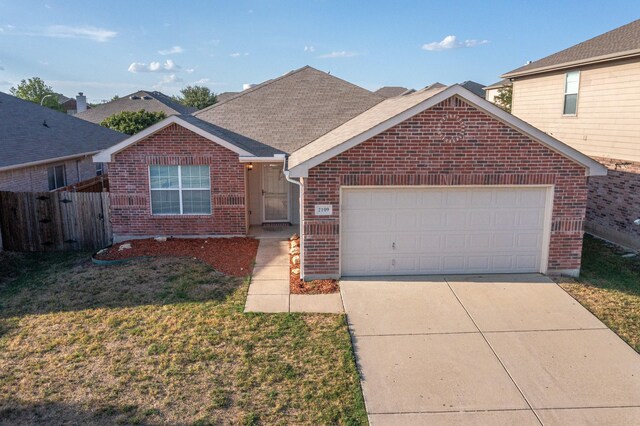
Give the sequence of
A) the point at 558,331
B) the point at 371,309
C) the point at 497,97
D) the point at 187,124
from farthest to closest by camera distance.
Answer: the point at 497,97
the point at 187,124
the point at 371,309
the point at 558,331

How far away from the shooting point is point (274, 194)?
16312 millimetres

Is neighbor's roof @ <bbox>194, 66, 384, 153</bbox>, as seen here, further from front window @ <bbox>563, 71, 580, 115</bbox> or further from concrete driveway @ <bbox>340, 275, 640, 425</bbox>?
concrete driveway @ <bbox>340, 275, 640, 425</bbox>

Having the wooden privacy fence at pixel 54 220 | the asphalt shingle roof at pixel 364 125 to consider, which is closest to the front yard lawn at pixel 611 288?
the asphalt shingle roof at pixel 364 125

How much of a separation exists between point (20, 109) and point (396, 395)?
768 inches

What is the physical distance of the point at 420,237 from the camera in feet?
35.7

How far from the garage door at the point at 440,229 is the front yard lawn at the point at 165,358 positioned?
2.60 meters

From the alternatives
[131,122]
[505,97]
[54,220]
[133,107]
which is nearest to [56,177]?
[54,220]

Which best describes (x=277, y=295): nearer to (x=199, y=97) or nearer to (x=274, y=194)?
(x=274, y=194)

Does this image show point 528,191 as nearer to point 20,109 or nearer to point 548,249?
point 548,249

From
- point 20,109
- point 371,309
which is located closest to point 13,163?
point 20,109

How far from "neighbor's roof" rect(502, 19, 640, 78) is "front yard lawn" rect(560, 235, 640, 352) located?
533cm

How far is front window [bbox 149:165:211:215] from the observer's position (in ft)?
45.6

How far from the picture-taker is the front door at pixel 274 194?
16078mm

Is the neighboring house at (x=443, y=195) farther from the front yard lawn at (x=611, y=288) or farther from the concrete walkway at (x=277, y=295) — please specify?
the concrete walkway at (x=277, y=295)
